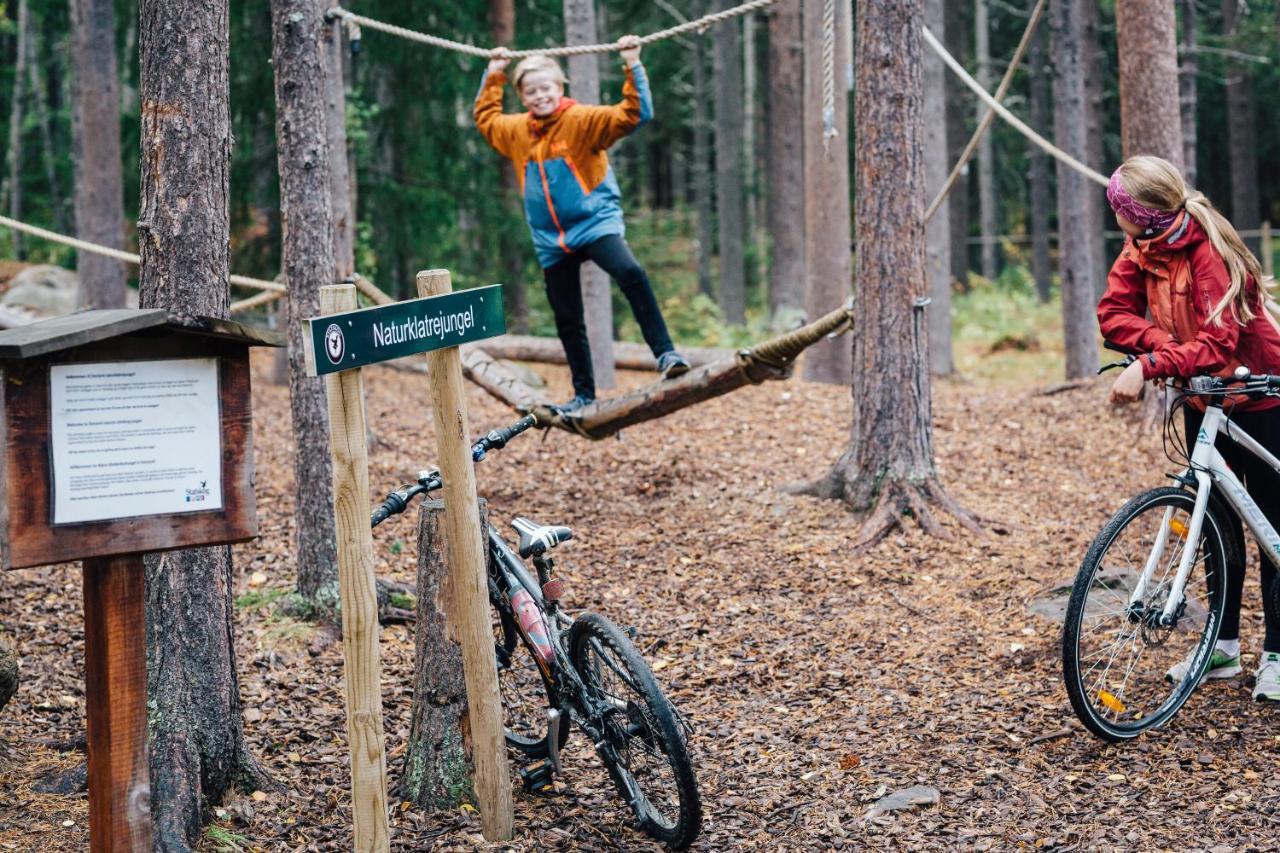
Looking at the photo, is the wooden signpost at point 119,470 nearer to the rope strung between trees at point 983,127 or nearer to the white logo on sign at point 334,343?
the white logo on sign at point 334,343

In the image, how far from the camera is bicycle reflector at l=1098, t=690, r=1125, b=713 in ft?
12.5

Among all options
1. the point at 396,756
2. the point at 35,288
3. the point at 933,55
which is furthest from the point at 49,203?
the point at 396,756

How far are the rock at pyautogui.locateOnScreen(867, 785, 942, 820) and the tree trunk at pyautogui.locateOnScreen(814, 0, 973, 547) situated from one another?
234cm

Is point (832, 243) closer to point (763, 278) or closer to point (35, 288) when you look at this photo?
point (35, 288)

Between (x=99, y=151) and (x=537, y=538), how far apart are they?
859 cm

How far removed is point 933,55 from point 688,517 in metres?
8.47

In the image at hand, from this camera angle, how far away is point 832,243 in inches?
388

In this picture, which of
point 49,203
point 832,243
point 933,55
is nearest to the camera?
point 832,243

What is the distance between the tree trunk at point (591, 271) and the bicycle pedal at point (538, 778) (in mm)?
5902

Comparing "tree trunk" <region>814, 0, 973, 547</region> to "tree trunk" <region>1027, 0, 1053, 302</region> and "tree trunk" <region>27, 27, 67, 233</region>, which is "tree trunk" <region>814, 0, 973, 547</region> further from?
"tree trunk" <region>1027, 0, 1053, 302</region>

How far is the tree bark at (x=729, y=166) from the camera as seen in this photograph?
16.3m

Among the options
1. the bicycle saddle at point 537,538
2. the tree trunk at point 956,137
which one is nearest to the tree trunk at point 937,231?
the tree trunk at point 956,137

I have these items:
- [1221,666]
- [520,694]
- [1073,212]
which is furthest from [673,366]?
[1073,212]

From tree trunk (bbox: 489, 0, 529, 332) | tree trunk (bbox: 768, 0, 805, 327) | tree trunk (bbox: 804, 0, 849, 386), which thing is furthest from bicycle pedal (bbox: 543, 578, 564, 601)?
tree trunk (bbox: 768, 0, 805, 327)
